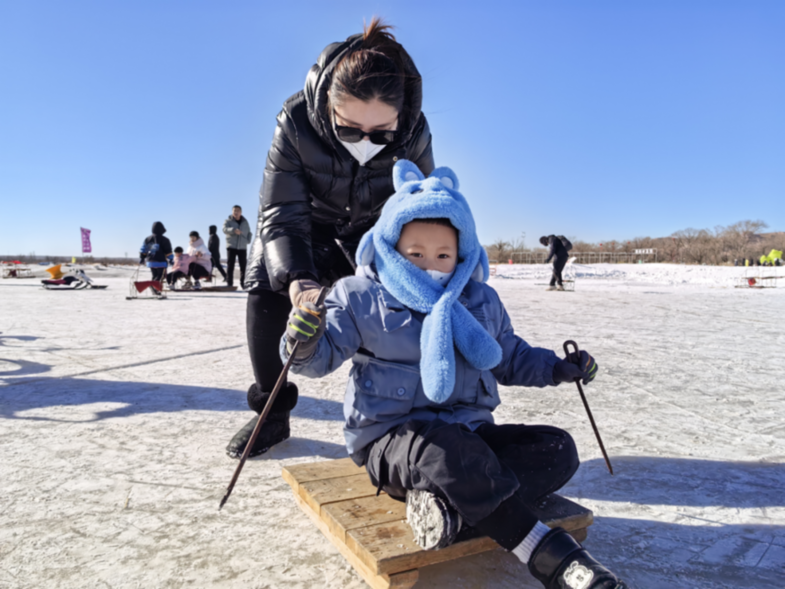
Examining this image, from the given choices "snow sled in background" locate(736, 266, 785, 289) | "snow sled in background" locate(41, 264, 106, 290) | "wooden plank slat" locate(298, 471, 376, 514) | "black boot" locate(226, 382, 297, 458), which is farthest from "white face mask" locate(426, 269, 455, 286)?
"snow sled in background" locate(736, 266, 785, 289)

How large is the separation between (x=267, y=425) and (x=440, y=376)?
108 cm

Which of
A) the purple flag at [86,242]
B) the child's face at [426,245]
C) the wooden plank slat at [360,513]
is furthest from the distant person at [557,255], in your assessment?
the purple flag at [86,242]

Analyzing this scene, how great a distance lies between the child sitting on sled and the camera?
128cm

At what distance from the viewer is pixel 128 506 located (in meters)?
1.71

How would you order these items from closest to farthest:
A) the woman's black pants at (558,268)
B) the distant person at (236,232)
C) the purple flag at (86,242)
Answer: the distant person at (236,232) → the woman's black pants at (558,268) → the purple flag at (86,242)

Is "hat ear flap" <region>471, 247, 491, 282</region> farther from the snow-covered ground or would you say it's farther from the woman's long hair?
the snow-covered ground

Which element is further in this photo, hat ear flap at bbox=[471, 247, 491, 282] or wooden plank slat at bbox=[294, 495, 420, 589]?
hat ear flap at bbox=[471, 247, 491, 282]

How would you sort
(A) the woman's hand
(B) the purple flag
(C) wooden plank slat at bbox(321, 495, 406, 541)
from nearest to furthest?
(C) wooden plank slat at bbox(321, 495, 406, 541), (A) the woman's hand, (B) the purple flag

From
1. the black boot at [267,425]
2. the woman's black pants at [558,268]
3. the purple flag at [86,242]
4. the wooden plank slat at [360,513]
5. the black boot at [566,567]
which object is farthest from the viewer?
the purple flag at [86,242]

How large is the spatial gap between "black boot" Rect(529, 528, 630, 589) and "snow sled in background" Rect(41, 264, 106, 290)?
13.5 meters

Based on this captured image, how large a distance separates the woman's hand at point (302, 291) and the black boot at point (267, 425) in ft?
2.15

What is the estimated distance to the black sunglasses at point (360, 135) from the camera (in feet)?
6.36

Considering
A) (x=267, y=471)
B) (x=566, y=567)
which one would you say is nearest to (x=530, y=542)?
(x=566, y=567)

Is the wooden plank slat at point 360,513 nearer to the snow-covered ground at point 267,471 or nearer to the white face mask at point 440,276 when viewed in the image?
the snow-covered ground at point 267,471
